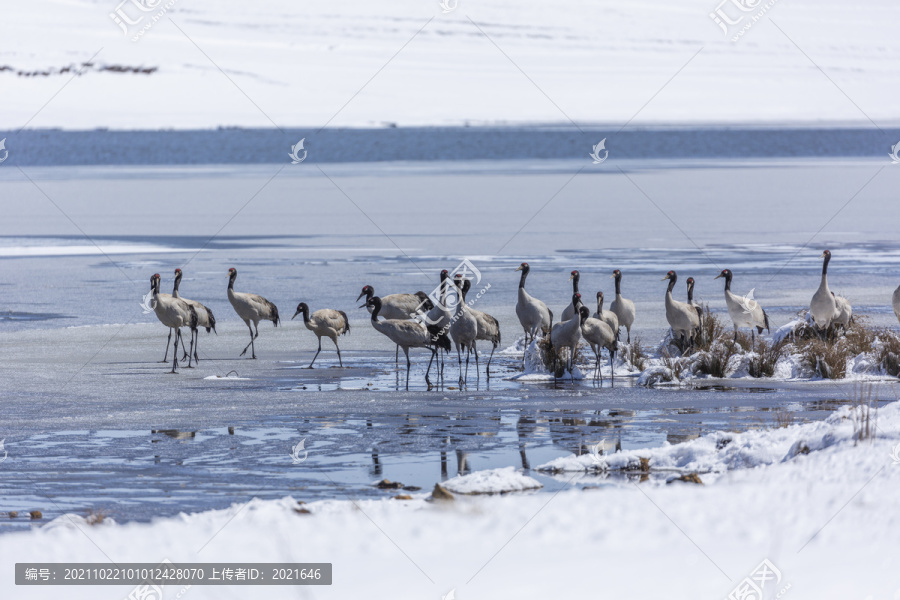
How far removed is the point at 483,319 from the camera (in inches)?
511

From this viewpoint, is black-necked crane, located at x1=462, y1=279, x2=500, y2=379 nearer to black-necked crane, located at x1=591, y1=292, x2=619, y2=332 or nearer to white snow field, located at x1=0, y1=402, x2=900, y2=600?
black-necked crane, located at x1=591, y1=292, x2=619, y2=332

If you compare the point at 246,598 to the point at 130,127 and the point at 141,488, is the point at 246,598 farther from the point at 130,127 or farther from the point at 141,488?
the point at 130,127

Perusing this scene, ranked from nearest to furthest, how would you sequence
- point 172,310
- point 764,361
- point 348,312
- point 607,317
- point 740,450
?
point 740,450 → point 764,361 → point 607,317 → point 172,310 → point 348,312

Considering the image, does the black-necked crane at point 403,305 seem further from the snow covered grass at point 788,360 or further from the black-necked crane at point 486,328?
the snow covered grass at point 788,360

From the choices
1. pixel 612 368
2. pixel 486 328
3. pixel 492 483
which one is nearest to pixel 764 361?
pixel 612 368

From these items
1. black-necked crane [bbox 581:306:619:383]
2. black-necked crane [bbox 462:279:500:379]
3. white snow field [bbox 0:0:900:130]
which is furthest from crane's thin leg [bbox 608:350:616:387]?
white snow field [bbox 0:0:900:130]

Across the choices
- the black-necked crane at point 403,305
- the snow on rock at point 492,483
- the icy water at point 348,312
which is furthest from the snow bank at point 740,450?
the black-necked crane at point 403,305

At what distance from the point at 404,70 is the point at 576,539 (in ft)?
386

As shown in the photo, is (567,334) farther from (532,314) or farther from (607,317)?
(532,314)

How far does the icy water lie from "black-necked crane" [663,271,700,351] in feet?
3.49

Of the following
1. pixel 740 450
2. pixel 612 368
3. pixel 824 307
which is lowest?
pixel 740 450

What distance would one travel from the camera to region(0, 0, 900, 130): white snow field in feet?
339

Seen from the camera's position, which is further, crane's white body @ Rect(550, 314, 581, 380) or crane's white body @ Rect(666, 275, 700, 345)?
crane's white body @ Rect(666, 275, 700, 345)

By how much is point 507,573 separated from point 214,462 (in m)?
3.25
